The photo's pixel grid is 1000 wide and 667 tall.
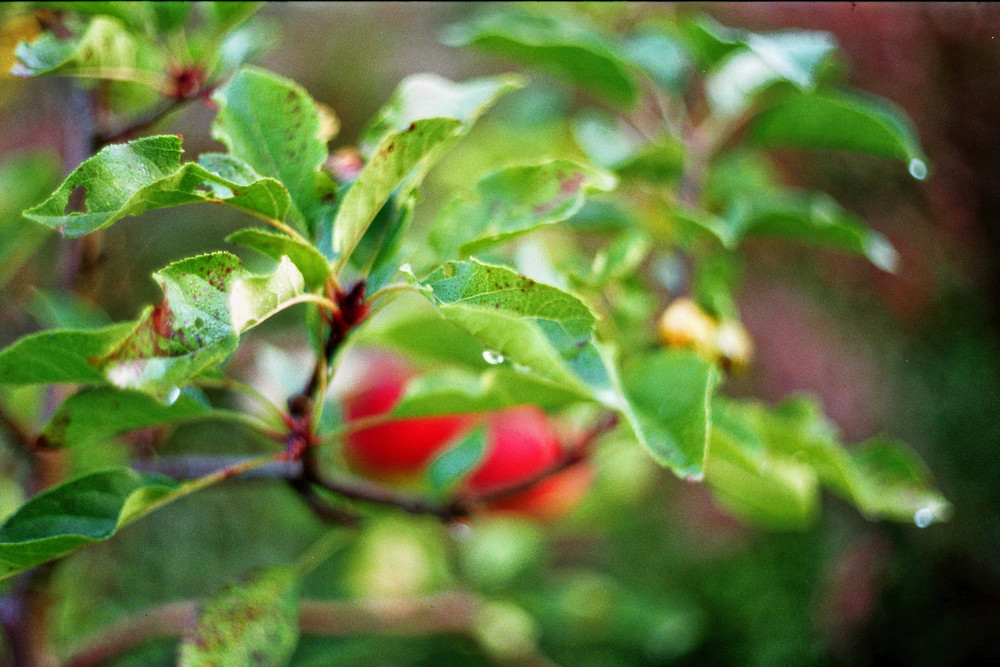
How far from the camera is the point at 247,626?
385mm

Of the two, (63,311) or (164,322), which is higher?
(164,322)

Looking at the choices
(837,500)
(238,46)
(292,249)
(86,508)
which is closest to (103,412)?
(86,508)

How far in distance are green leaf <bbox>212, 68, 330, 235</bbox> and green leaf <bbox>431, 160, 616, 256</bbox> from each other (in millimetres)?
69

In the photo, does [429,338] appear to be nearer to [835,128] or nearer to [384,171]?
[384,171]

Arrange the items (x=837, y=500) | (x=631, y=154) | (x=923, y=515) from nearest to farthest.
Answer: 1. (x=923, y=515)
2. (x=631, y=154)
3. (x=837, y=500)

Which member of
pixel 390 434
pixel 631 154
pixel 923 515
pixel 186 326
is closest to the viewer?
pixel 186 326

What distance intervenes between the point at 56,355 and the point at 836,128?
1.71 ft

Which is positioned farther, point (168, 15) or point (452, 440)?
point (452, 440)

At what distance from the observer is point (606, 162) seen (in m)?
0.57

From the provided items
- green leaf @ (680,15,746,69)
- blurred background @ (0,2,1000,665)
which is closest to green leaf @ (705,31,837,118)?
green leaf @ (680,15,746,69)

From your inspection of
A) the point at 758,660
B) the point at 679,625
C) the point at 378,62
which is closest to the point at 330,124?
the point at 679,625

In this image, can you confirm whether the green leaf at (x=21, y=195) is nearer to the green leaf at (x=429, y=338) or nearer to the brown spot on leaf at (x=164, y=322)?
the green leaf at (x=429, y=338)

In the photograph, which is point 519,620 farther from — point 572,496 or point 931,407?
point 931,407

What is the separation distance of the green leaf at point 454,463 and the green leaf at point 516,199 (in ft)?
0.65
